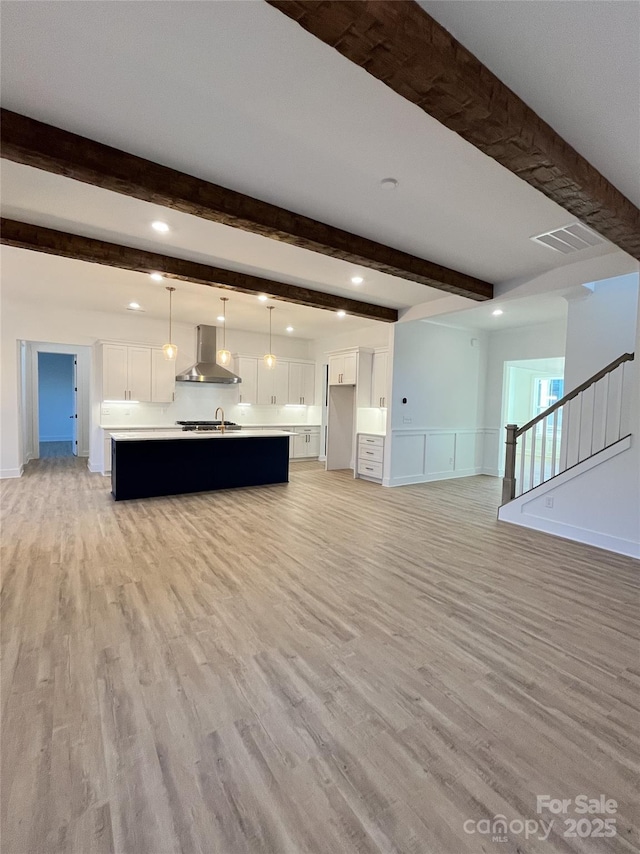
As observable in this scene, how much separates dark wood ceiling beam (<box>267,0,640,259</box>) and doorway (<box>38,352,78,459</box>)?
1247 centimetres

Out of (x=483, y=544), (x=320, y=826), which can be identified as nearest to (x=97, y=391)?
(x=483, y=544)

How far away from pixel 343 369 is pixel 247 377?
7.57ft

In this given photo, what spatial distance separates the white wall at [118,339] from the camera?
6.66m

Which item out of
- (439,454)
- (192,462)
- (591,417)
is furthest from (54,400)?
(591,417)

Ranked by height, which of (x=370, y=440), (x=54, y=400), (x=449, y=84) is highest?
(x=449, y=84)

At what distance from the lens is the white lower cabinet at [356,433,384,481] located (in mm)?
7172

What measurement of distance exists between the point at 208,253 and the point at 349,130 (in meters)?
2.53

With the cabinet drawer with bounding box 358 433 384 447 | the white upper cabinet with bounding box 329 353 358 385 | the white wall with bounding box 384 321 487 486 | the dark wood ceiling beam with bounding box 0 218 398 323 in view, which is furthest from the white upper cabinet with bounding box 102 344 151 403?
the white wall with bounding box 384 321 487 486

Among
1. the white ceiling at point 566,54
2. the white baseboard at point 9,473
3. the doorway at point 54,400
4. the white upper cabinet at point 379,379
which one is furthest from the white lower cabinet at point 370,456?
the white baseboard at point 9,473

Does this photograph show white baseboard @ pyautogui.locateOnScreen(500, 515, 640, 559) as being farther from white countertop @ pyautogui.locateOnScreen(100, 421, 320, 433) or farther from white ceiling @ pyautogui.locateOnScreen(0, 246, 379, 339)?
white countertop @ pyautogui.locateOnScreen(100, 421, 320, 433)

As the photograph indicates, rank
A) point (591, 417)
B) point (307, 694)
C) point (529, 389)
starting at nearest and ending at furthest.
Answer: point (307, 694) → point (591, 417) → point (529, 389)

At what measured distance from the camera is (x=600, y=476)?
402 cm

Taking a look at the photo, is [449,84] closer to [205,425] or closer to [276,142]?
[276,142]

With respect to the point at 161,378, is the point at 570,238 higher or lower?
higher
